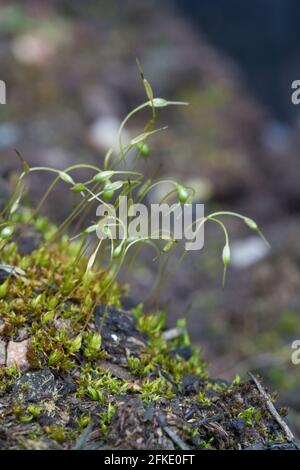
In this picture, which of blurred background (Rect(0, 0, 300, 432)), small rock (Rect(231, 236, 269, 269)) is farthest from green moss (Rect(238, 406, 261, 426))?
small rock (Rect(231, 236, 269, 269))

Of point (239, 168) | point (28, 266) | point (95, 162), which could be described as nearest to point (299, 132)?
point (239, 168)

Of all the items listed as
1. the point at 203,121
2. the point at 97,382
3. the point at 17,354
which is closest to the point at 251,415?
the point at 97,382

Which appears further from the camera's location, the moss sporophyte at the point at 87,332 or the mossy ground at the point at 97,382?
the moss sporophyte at the point at 87,332

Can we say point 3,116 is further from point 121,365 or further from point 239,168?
point 121,365

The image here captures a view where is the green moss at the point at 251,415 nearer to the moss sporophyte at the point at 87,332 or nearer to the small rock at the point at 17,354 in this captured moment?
the moss sporophyte at the point at 87,332

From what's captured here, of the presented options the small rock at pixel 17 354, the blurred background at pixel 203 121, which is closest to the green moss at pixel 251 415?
the small rock at pixel 17 354

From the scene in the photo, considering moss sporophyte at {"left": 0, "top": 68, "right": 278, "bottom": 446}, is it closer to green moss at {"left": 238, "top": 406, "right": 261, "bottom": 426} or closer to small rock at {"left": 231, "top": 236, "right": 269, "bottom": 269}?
green moss at {"left": 238, "top": 406, "right": 261, "bottom": 426}

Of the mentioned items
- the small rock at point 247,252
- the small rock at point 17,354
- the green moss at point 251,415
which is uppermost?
the small rock at point 247,252

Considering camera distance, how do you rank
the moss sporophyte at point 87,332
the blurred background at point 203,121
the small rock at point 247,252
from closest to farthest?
the moss sporophyte at point 87,332, the blurred background at point 203,121, the small rock at point 247,252
